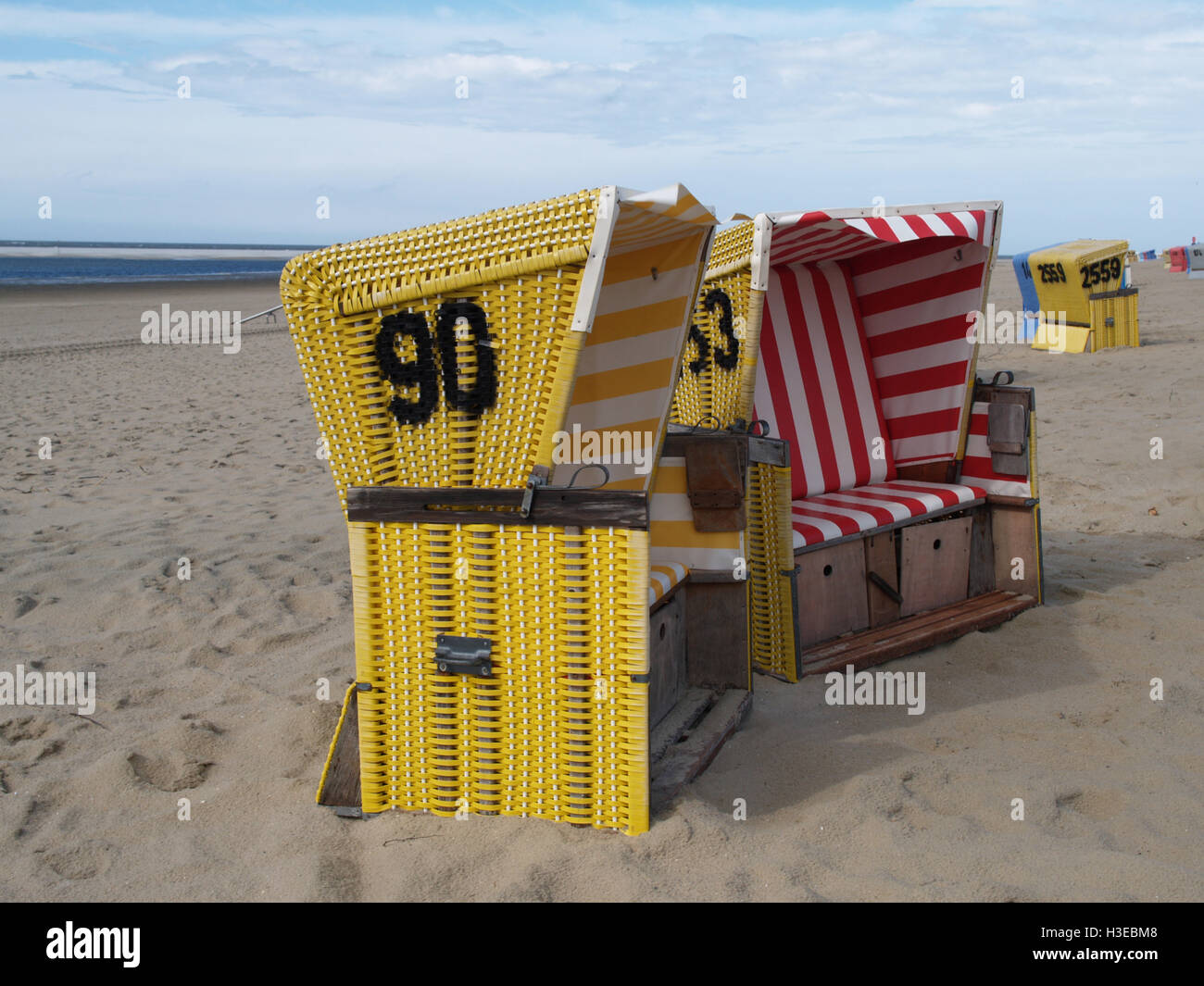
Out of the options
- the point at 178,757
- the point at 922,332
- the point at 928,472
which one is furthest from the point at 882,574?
the point at 178,757

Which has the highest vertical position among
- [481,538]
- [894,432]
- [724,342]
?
[724,342]

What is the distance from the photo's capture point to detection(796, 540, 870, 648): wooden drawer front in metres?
4.46

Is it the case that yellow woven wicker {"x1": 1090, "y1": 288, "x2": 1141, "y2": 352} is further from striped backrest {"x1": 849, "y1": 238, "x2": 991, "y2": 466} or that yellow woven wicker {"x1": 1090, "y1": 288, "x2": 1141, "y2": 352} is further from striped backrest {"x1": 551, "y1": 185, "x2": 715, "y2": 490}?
striped backrest {"x1": 551, "y1": 185, "x2": 715, "y2": 490}

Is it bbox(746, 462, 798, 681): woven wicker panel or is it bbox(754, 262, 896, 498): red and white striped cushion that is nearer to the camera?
bbox(746, 462, 798, 681): woven wicker panel

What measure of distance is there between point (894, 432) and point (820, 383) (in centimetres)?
57

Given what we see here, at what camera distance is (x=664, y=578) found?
364cm

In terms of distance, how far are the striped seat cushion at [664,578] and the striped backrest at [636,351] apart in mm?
309

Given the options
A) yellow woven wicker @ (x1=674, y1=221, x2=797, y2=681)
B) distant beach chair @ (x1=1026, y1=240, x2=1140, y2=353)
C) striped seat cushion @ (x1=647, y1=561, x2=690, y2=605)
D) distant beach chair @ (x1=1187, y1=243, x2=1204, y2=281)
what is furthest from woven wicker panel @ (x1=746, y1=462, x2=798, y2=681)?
distant beach chair @ (x1=1187, y1=243, x2=1204, y2=281)

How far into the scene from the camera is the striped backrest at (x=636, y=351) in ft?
11.4

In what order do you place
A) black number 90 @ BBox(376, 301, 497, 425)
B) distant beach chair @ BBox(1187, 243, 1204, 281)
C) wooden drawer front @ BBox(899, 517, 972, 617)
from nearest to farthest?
1. black number 90 @ BBox(376, 301, 497, 425)
2. wooden drawer front @ BBox(899, 517, 972, 617)
3. distant beach chair @ BBox(1187, 243, 1204, 281)

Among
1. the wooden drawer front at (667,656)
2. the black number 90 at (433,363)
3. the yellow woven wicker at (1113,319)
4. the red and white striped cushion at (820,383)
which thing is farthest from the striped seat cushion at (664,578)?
the yellow woven wicker at (1113,319)

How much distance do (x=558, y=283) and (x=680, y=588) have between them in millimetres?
1533

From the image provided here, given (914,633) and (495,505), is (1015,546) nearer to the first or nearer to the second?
(914,633)
